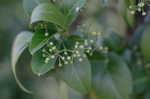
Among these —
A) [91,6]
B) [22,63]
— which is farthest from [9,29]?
[91,6]

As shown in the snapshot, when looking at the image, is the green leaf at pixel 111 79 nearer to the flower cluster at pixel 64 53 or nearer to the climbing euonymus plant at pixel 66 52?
the climbing euonymus plant at pixel 66 52

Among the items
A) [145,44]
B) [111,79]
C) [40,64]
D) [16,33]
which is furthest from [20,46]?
[16,33]

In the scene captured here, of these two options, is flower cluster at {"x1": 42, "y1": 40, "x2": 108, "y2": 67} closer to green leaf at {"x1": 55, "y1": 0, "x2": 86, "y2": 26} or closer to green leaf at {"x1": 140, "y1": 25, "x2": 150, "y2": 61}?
green leaf at {"x1": 55, "y1": 0, "x2": 86, "y2": 26}

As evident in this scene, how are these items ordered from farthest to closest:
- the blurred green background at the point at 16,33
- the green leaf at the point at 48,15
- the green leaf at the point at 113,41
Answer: the blurred green background at the point at 16,33, the green leaf at the point at 113,41, the green leaf at the point at 48,15

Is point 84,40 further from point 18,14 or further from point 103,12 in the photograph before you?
point 18,14

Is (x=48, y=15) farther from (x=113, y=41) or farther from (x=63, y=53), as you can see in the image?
(x=113, y=41)

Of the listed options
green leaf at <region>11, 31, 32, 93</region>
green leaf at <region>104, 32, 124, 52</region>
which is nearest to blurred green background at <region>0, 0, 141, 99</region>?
green leaf at <region>104, 32, 124, 52</region>

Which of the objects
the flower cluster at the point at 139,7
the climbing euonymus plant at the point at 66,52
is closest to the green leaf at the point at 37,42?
the climbing euonymus plant at the point at 66,52
